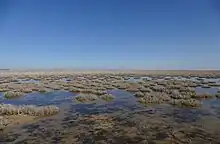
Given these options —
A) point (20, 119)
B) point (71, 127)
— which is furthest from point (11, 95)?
point (71, 127)

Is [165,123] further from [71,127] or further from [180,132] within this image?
[71,127]

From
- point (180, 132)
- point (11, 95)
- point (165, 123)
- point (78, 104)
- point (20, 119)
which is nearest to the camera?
point (180, 132)

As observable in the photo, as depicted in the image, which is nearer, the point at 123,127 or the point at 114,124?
the point at 123,127

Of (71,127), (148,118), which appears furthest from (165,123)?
(71,127)

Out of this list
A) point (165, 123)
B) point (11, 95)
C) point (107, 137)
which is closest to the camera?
point (107, 137)

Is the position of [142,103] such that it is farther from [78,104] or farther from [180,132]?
[180,132]

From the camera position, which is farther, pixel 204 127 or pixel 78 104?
pixel 78 104

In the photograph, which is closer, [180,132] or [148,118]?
[180,132]

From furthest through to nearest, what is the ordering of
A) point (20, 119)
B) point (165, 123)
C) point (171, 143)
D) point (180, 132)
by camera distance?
point (20, 119), point (165, 123), point (180, 132), point (171, 143)

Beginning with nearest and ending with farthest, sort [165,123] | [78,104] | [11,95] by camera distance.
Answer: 1. [165,123]
2. [78,104]
3. [11,95]
